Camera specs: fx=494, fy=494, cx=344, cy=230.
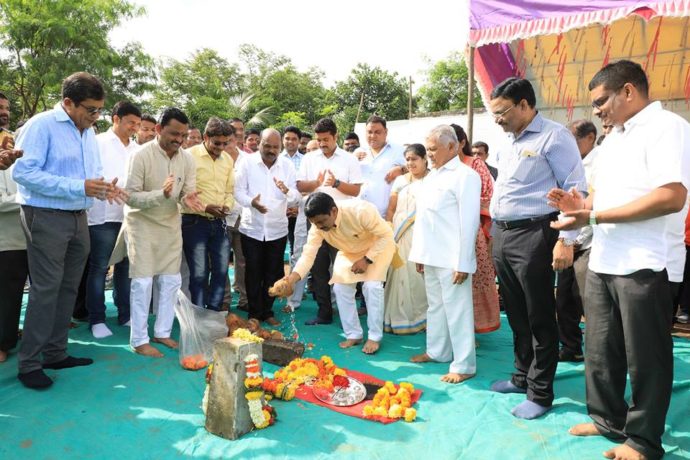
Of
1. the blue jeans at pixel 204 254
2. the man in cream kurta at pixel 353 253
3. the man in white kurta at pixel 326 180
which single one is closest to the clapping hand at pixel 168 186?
the blue jeans at pixel 204 254

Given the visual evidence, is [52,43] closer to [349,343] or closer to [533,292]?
[349,343]

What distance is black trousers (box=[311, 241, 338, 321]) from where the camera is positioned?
17.6 ft

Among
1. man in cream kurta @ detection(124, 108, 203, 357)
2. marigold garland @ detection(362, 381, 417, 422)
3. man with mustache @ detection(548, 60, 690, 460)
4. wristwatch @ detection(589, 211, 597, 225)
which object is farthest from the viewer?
man in cream kurta @ detection(124, 108, 203, 357)

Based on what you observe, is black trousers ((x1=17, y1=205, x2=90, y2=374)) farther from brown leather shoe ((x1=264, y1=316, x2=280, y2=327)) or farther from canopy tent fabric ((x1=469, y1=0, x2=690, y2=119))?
canopy tent fabric ((x1=469, y1=0, x2=690, y2=119))

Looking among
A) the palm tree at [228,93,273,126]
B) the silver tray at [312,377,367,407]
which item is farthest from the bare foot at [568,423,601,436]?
the palm tree at [228,93,273,126]

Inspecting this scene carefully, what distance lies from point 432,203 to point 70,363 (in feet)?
10.3

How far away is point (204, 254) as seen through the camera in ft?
16.1

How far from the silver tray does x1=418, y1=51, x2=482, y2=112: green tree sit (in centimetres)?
3381

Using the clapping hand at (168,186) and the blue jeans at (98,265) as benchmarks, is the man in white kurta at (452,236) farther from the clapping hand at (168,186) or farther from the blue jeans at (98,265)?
the blue jeans at (98,265)

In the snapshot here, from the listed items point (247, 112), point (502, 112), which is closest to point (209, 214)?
point (502, 112)

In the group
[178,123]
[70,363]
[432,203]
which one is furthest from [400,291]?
[70,363]

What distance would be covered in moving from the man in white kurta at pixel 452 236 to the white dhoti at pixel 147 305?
7.08ft

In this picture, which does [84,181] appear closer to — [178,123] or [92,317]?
[178,123]

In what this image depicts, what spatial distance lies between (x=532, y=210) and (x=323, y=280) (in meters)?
2.83
